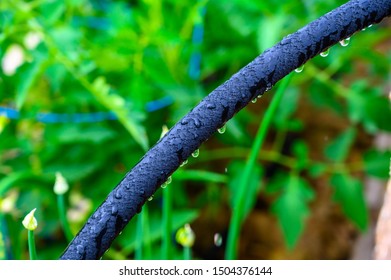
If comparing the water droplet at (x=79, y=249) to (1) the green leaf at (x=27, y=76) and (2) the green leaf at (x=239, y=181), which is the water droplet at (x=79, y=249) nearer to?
(1) the green leaf at (x=27, y=76)

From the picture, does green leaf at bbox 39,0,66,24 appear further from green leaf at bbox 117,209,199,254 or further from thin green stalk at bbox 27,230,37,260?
thin green stalk at bbox 27,230,37,260

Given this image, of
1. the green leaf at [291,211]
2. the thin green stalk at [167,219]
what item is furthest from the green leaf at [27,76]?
the green leaf at [291,211]

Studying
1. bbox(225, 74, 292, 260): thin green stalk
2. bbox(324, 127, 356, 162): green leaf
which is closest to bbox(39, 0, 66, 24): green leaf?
bbox(225, 74, 292, 260): thin green stalk

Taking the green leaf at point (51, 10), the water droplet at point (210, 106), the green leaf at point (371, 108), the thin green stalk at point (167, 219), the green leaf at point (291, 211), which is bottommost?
the water droplet at point (210, 106)
